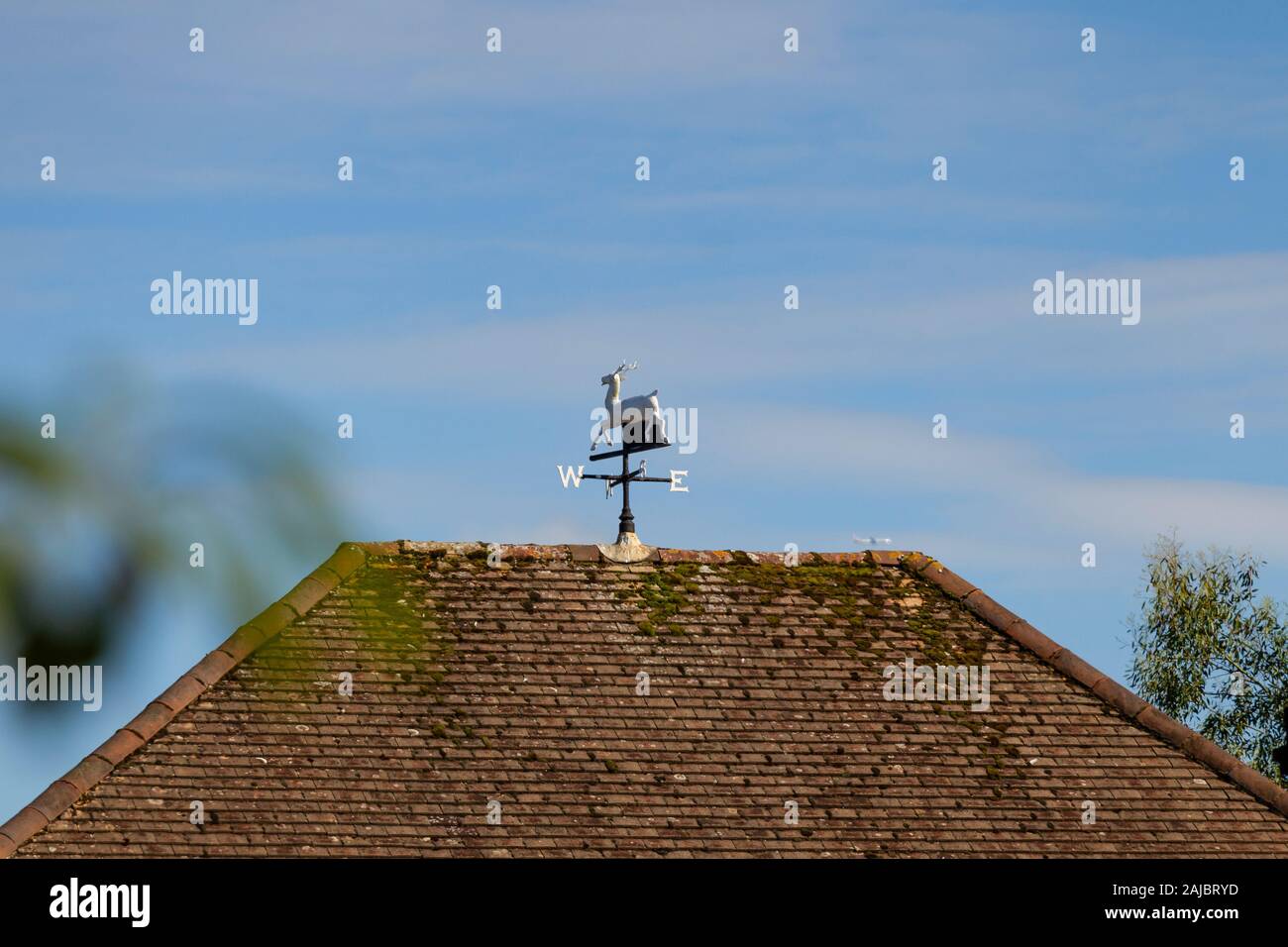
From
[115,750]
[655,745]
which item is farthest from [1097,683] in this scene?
[115,750]

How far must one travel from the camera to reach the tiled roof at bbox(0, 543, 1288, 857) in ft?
49.2

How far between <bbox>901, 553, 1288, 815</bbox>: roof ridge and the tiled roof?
0.03 metres

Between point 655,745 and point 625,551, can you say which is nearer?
point 655,745

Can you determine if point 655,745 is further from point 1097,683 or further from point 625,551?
point 1097,683

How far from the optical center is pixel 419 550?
60.7 feet

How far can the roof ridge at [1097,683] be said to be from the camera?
17.2m

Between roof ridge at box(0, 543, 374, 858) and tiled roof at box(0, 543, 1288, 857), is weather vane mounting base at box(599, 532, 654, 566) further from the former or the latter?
roof ridge at box(0, 543, 374, 858)

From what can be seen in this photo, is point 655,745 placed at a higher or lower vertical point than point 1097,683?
lower

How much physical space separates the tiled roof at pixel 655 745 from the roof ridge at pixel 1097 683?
0.09 feet

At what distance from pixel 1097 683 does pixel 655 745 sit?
5.43m

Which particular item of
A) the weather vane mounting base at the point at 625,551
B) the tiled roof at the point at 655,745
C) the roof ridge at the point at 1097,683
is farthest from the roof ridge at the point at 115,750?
the roof ridge at the point at 1097,683

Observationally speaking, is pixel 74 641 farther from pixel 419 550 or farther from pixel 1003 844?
pixel 419 550

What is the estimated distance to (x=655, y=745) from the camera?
1619 centimetres
